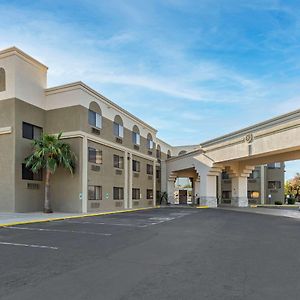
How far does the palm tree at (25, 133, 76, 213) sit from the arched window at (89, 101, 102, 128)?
3.78 m

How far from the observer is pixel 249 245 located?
433 inches

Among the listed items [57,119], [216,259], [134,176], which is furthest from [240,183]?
[216,259]

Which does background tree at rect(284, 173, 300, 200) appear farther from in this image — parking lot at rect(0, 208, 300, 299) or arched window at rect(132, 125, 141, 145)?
parking lot at rect(0, 208, 300, 299)

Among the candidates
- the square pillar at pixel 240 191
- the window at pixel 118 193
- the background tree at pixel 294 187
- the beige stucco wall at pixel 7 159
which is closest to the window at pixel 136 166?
the window at pixel 118 193

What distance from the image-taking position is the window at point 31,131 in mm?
26191

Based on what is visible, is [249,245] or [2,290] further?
[249,245]

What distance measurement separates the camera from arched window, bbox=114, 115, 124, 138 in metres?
32.8

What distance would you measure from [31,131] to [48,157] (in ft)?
11.4

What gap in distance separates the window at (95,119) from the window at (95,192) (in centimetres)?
519

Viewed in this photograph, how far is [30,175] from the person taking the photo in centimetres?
2633

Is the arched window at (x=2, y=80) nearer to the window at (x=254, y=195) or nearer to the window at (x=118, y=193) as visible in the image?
the window at (x=118, y=193)

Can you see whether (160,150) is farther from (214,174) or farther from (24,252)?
(24,252)

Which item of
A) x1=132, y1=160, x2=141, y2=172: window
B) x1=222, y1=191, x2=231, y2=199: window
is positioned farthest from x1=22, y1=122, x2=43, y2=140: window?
x1=222, y1=191, x2=231, y2=199: window

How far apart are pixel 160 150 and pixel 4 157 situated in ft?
93.8
